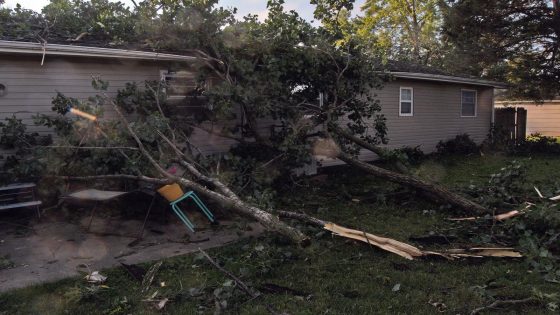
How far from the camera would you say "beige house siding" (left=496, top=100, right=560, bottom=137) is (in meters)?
26.9

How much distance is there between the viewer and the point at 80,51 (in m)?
7.91

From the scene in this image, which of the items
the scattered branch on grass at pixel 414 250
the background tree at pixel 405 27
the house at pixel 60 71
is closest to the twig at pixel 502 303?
the scattered branch on grass at pixel 414 250

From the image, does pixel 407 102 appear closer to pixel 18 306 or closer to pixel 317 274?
pixel 317 274

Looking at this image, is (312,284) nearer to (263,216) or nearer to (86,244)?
(263,216)

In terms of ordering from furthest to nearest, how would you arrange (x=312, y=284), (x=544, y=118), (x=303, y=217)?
(x=544, y=118), (x=303, y=217), (x=312, y=284)

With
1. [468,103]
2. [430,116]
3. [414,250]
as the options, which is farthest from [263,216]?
[468,103]

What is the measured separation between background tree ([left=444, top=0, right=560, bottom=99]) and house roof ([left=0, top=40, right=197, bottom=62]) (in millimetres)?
12362

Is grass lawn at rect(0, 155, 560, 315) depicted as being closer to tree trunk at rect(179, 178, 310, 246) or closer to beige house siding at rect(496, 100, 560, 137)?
tree trunk at rect(179, 178, 310, 246)

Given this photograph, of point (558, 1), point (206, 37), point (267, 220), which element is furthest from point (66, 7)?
point (558, 1)

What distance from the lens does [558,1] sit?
16938 mm

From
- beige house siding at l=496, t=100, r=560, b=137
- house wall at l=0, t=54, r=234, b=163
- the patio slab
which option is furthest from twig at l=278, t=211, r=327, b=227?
beige house siding at l=496, t=100, r=560, b=137

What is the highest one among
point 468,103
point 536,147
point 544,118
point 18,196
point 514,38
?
point 514,38

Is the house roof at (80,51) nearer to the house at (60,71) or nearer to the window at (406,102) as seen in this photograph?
the house at (60,71)

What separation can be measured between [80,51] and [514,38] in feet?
50.7
